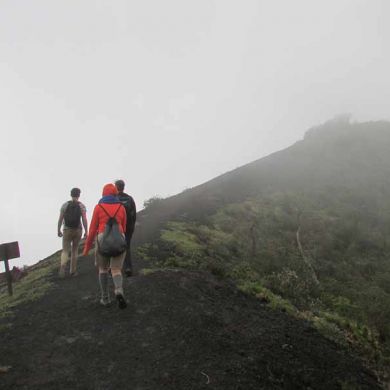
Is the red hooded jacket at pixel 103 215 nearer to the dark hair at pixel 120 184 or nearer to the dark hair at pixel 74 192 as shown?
the dark hair at pixel 120 184

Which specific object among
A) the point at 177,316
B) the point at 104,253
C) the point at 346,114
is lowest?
the point at 177,316

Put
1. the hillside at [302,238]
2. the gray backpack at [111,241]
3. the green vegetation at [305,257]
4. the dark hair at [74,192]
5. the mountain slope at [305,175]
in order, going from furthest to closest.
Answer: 1. the mountain slope at [305,175]
2. the dark hair at [74,192]
3. the hillside at [302,238]
4. the green vegetation at [305,257]
5. the gray backpack at [111,241]

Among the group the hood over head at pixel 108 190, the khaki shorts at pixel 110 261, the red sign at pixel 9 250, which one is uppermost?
the hood over head at pixel 108 190

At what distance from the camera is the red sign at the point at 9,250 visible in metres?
11.6

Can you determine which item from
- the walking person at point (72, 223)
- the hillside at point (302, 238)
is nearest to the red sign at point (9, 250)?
the walking person at point (72, 223)

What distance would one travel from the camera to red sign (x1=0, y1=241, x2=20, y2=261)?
11.6 meters

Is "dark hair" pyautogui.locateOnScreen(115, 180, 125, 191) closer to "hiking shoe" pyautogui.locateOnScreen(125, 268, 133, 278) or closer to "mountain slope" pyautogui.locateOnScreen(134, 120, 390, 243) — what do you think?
"hiking shoe" pyautogui.locateOnScreen(125, 268, 133, 278)

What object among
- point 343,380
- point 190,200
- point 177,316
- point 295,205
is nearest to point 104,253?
point 177,316

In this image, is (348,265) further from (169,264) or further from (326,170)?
(326,170)

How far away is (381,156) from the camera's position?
3034cm

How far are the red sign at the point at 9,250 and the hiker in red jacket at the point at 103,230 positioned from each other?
11.7 feet

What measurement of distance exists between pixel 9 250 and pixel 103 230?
13.7ft

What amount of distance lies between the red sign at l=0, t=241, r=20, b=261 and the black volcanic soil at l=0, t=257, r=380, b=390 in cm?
212

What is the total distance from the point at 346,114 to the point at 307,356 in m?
38.1
